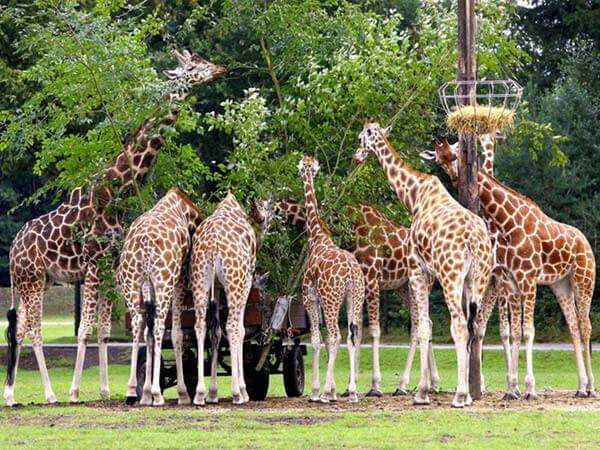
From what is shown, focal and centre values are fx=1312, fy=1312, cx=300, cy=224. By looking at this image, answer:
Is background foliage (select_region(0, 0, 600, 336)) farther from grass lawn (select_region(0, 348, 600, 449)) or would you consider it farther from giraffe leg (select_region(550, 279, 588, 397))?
grass lawn (select_region(0, 348, 600, 449))

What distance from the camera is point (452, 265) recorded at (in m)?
17.3

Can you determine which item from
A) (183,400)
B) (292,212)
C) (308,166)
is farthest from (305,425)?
(292,212)

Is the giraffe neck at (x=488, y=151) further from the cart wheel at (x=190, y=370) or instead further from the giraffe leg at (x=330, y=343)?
the cart wheel at (x=190, y=370)

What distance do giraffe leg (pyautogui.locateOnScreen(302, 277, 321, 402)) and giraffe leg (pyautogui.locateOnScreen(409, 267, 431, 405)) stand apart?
1594 mm

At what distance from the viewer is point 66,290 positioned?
75125 mm

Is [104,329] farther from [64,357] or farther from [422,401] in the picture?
[64,357]

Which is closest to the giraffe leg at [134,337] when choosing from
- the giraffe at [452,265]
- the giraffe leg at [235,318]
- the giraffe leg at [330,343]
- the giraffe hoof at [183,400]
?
the giraffe hoof at [183,400]

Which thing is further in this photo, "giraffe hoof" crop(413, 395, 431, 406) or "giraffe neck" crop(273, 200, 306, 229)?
"giraffe neck" crop(273, 200, 306, 229)

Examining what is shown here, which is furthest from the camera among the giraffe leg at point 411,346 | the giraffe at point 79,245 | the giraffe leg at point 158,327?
the giraffe leg at point 411,346

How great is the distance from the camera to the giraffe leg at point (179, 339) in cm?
1862

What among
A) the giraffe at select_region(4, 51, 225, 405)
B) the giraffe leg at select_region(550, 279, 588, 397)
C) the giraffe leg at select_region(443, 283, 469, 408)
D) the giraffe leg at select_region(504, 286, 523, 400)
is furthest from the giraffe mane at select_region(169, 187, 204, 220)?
the giraffe leg at select_region(550, 279, 588, 397)

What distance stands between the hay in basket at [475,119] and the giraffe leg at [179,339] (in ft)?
15.1

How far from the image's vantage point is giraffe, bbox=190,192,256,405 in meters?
18.2

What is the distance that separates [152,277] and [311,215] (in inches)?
123
